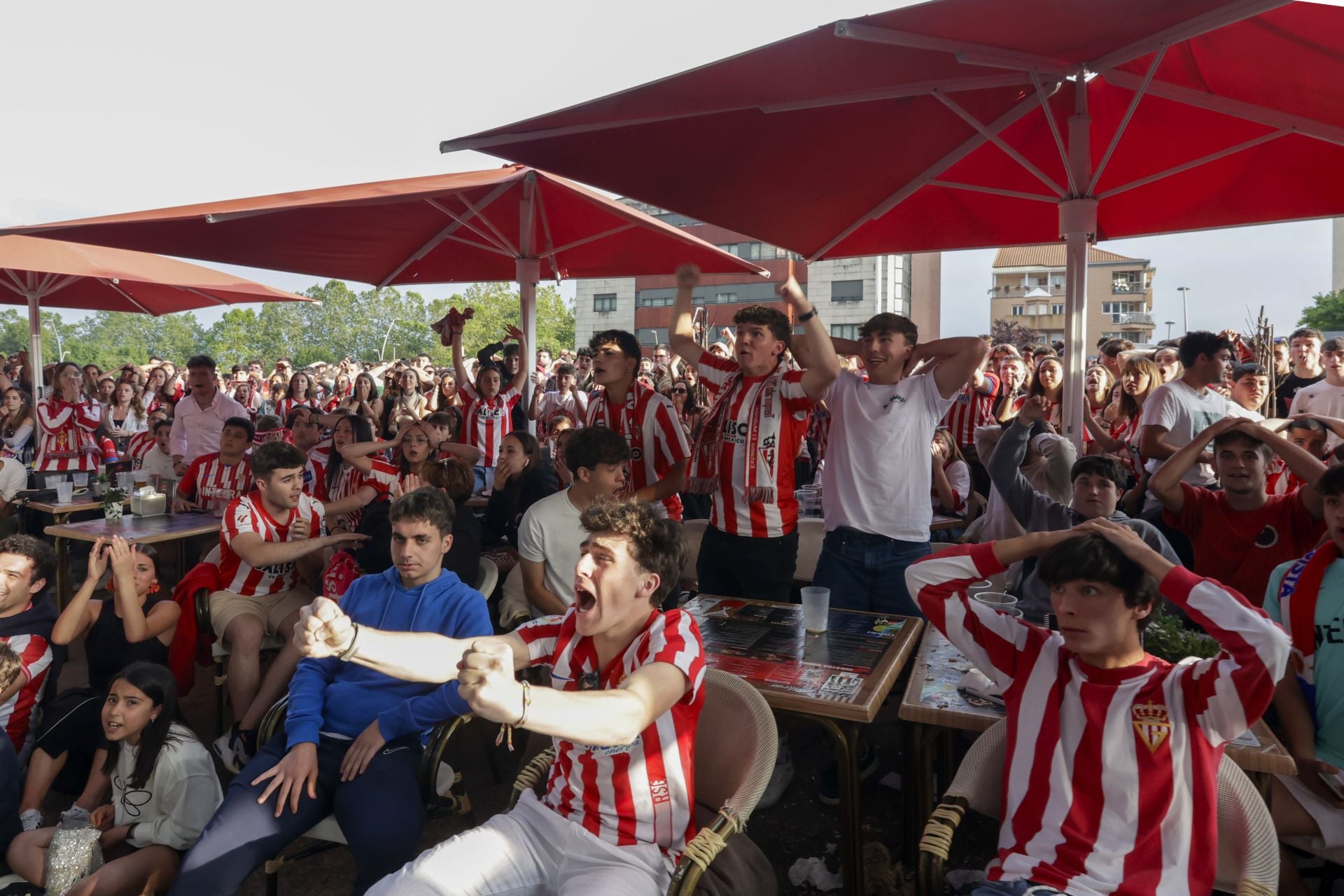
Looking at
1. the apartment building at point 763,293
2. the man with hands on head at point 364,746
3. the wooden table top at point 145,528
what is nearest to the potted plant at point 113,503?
the wooden table top at point 145,528

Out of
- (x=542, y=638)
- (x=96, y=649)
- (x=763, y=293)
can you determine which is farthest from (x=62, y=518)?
(x=763, y=293)

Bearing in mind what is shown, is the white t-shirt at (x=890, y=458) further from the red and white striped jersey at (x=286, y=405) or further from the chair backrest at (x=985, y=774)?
the red and white striped jersey at (x=286, y=405)

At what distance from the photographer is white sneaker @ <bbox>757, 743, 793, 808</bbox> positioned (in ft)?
10.1

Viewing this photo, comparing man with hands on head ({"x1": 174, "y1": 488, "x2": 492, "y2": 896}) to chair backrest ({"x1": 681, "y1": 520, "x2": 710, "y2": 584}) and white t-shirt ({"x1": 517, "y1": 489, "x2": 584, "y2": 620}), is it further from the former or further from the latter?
chair backrest ({"x1": 681, "y1": 520, "x2": 710, "y2": 584})

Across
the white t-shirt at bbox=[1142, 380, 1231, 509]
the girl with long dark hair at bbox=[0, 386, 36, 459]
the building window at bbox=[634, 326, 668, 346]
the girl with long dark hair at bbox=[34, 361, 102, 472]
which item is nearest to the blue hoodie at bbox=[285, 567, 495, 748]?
the white t-shirt at bbox=[1142, 380, 1231, 509]

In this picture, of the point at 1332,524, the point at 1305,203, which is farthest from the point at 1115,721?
the point at 1305,203

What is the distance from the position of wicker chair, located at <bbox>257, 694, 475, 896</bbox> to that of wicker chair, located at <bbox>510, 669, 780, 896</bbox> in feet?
1.07

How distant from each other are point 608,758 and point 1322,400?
5.25m

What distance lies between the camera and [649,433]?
4211 mm

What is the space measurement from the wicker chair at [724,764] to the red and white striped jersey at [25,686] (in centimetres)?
215

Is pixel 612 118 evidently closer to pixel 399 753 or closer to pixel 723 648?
pixel 723 648

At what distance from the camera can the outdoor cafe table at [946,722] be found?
6.25 feet

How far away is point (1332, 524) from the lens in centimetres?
235

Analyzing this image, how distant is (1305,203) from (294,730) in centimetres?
558
